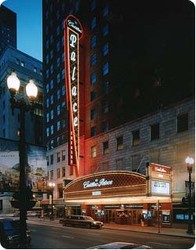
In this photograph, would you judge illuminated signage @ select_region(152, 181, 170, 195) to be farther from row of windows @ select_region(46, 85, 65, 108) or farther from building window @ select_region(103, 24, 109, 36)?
row of windows @ select_region(46, 85, 65, 108)

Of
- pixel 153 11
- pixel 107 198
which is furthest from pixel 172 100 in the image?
pixel 107 198

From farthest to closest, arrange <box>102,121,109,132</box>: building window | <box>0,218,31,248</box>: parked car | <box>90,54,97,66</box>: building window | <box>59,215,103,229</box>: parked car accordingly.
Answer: <box>90,54,97,66</box>: building window < <box>102,121,109,132</box>: building window < <box>59,215,103,229</box>: parked car < <box>0,218,31,248</box>: parked car

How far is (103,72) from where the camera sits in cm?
4822

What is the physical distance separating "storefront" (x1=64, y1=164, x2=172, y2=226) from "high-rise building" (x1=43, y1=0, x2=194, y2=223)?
6.92 ft

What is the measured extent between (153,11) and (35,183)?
Result: 849 inches

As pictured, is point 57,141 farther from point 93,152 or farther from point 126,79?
point 126,79

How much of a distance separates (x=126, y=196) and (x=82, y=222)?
5.22 meters

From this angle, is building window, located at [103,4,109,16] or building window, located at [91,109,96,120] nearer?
building window, located at [103,4,109,16]

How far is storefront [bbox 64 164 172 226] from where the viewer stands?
32541mm

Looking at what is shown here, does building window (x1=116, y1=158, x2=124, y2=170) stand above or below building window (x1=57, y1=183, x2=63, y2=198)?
above

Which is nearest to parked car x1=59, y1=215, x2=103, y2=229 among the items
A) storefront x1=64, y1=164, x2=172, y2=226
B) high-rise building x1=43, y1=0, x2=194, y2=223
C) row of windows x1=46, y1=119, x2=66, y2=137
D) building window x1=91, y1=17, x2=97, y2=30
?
storefront x1=64, y1=164, x2=172, y2=226

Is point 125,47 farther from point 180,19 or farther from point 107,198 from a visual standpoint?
point 107,198

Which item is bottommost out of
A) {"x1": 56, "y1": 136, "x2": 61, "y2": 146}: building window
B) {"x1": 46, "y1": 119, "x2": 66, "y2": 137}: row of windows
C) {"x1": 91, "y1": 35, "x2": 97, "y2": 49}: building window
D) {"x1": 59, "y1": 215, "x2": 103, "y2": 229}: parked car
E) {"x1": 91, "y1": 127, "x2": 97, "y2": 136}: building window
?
{"x1": 59, "y1": 215, "x2": 103, "y2": 229}: parked car

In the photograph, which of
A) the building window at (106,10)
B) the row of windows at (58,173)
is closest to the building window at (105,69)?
the building window at (106,10)
